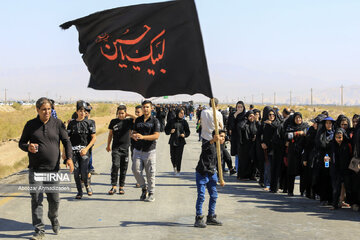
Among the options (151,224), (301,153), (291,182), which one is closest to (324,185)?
(291,182)

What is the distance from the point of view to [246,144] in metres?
13.4

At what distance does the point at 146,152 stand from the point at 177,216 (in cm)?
192

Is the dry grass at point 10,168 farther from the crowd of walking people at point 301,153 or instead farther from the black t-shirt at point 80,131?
the crowd of walking people at point 301,153

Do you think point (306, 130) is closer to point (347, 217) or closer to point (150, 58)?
point (347, 217)

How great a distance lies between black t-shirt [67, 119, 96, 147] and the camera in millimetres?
10225

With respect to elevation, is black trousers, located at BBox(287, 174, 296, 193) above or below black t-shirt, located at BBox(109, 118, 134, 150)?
below

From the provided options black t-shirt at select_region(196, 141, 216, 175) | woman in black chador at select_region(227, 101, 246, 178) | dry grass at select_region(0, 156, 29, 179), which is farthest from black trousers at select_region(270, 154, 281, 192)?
dry grass at select_region(0, 156, 29, 179)

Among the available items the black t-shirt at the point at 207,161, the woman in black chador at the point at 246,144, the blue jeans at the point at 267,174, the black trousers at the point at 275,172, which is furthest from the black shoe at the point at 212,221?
the woman in black chador at the point at 246,144

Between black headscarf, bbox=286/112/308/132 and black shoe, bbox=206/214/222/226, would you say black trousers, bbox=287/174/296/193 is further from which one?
black shoe, bbox=206/214/222/226

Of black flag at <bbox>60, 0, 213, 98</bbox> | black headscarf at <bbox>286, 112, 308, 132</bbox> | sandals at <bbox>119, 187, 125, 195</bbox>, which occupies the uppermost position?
black flag at <bbox>60, 0, 213, 98</bbox>

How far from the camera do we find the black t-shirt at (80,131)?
33.5ft

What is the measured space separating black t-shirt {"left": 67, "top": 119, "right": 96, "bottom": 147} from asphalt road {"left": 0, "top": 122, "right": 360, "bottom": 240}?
1.18 meters

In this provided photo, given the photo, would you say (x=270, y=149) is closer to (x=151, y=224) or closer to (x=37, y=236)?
(x=151, y=224)

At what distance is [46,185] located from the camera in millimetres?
7023
